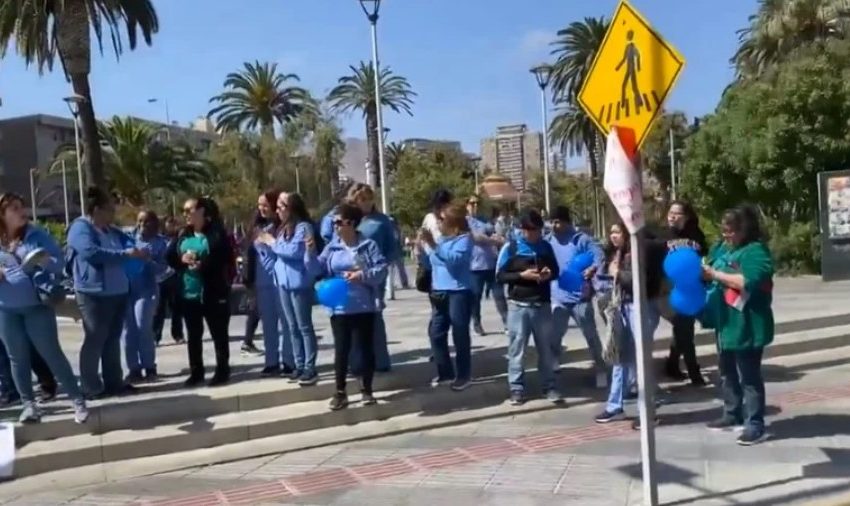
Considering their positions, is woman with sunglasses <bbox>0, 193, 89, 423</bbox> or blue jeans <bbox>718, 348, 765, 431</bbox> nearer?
blue jeans <bbox>718, 348, 765, 431</bbox>

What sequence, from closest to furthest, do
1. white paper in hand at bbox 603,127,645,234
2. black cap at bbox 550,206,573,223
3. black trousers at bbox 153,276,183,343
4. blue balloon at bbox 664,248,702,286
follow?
white paper in hand at bbox 603,127,645,234, blue balloon at bbox 664,248,702,286, black cap at bbox 550,206,573,223, black trousers at bbox 153,276,183,343

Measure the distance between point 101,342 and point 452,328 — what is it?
3.17 meters

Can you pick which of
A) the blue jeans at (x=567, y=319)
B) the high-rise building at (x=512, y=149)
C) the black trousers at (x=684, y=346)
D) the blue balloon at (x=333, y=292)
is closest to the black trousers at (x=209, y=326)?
the blue balloon at (x=333, y=292)

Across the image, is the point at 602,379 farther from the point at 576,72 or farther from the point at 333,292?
the point at 576,72

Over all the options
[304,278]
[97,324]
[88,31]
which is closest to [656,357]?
[304,278]

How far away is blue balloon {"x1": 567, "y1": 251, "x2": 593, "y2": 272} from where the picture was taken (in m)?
9.09

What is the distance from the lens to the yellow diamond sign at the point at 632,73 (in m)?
5.77

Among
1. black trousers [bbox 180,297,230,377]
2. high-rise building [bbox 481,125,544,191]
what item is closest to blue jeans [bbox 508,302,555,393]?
black trousers [bbox 180,297,230,377]

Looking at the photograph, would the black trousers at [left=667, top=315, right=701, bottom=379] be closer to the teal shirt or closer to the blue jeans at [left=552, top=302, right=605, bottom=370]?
the blue jeans at [left=552, top=302, right=605, bottom=370]

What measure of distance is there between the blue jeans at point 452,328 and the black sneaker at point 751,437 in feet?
8.97

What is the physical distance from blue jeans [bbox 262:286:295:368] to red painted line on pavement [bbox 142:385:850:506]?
7.42ft

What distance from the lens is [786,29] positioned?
29.8 meters

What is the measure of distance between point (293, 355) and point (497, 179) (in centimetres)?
7448

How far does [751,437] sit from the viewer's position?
7590 millimetres
